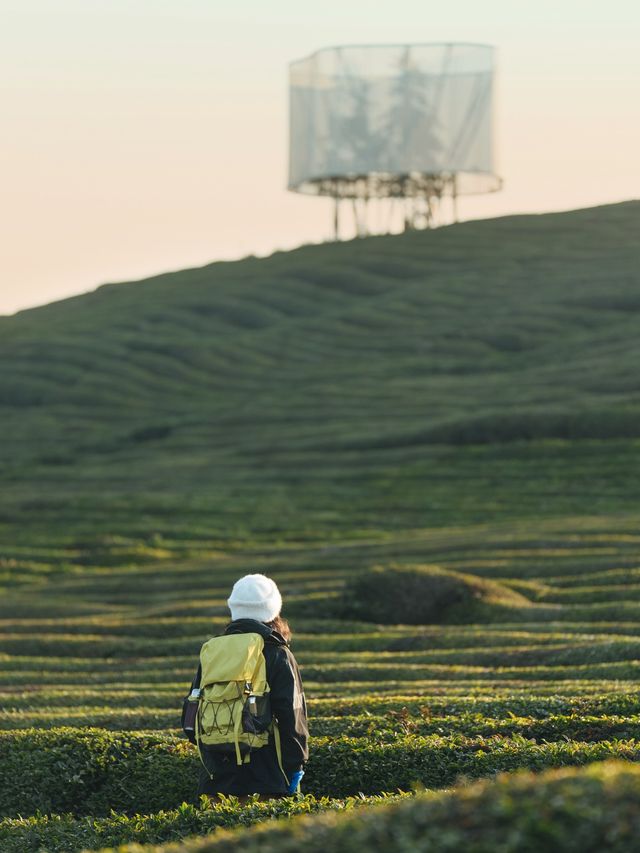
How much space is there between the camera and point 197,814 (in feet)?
46.8

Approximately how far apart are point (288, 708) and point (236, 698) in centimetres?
54

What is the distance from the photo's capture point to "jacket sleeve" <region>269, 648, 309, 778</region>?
14305mm

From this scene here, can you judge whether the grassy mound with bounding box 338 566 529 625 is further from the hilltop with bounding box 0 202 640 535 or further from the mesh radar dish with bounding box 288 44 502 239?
the mesh radar dish with bounding box 288 44 502 239

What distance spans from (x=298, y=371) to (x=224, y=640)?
102245 mm

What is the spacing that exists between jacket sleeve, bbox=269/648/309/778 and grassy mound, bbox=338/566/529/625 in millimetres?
25731

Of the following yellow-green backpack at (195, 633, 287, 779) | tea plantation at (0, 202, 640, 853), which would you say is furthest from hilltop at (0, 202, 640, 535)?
yellow-green backpack at (195, 633, 287, 779)

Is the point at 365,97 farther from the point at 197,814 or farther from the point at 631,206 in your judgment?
the point at 197,814

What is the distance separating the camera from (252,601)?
47.5 feet

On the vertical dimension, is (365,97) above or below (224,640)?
above

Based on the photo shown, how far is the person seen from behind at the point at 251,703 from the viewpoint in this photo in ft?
46.5

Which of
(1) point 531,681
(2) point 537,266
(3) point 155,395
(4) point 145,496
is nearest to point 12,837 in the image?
(1) point 531,681

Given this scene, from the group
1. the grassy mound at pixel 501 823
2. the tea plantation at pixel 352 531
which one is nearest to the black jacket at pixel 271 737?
the tea plantation at pixel 352 531

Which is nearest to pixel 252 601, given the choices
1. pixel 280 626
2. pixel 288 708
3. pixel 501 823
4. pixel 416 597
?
pixel 280 626

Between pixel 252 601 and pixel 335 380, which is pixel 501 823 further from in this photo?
pixel 335 380
